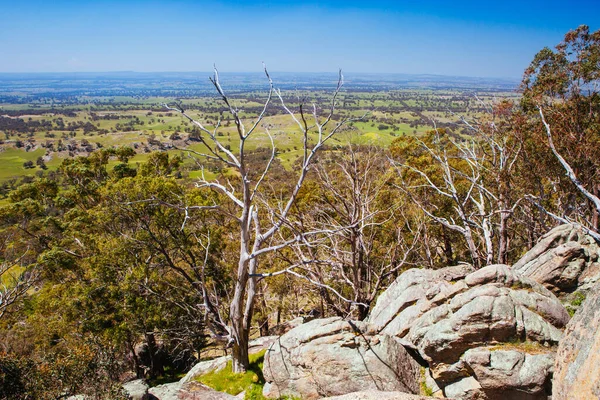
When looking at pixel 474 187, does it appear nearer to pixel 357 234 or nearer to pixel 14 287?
pixel 357 234

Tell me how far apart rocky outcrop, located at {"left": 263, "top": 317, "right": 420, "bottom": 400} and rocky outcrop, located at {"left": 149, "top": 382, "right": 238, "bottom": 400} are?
1.44 m

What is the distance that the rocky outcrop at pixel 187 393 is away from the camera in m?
10.0

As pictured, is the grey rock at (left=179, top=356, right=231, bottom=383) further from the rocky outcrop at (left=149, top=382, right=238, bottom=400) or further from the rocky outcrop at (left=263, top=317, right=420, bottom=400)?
the rocky outcrop at (left=263, top=317, right=420, bottom=400)

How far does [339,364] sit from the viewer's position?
353 inches

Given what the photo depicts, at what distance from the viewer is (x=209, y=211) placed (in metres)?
17.8

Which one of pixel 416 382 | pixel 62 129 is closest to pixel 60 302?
pixel 416 382

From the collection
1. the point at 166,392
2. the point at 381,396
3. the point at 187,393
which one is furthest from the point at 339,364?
the point at 166,392

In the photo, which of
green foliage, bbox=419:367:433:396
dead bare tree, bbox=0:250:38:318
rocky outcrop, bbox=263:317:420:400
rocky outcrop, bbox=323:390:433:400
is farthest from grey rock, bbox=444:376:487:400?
dead bare tree, bbox=0:250:38:318

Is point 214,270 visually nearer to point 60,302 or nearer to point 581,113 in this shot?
point 60,302

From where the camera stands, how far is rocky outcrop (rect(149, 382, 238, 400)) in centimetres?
1000

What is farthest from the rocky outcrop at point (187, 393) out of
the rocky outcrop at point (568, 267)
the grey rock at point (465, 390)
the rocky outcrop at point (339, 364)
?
the rocky outcrop at point (568, 267)

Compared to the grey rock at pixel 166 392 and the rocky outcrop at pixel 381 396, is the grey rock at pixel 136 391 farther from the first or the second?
the rocky outcrop at pixel 381 396

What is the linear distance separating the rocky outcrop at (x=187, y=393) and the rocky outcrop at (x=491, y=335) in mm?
5681

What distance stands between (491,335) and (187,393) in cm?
863
